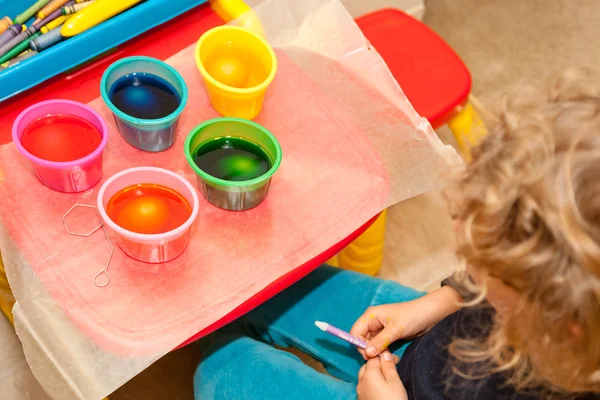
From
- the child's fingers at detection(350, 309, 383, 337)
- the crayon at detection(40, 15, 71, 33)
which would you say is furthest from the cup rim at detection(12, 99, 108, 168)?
the child's fingers at detection(350, 309, 383, 337)

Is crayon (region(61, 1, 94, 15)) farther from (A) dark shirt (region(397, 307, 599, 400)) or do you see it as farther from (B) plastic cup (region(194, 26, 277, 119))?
(A) dark shirt (region(397, 307, 599, 400))

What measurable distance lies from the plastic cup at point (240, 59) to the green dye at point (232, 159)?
1.9 inches

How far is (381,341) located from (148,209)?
1.00 feet

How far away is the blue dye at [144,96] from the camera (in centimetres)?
72

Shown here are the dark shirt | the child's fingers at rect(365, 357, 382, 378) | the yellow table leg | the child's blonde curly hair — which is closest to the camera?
the child's blonde curly hair

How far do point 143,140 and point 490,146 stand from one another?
1.25ft

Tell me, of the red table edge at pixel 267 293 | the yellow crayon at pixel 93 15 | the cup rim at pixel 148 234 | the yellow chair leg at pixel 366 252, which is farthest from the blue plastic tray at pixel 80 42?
the yellow chair leg at pixel 366 252

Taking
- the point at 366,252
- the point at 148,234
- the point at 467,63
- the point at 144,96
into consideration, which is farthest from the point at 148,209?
the point at 467,63

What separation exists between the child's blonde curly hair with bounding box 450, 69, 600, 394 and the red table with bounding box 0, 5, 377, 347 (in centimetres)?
21

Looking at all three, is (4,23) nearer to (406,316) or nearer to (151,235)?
(151,235)

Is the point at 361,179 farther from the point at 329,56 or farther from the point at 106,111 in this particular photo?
the point at 106,111

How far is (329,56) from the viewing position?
879mm

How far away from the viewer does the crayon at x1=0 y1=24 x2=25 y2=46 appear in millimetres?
750

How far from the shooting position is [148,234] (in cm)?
65
